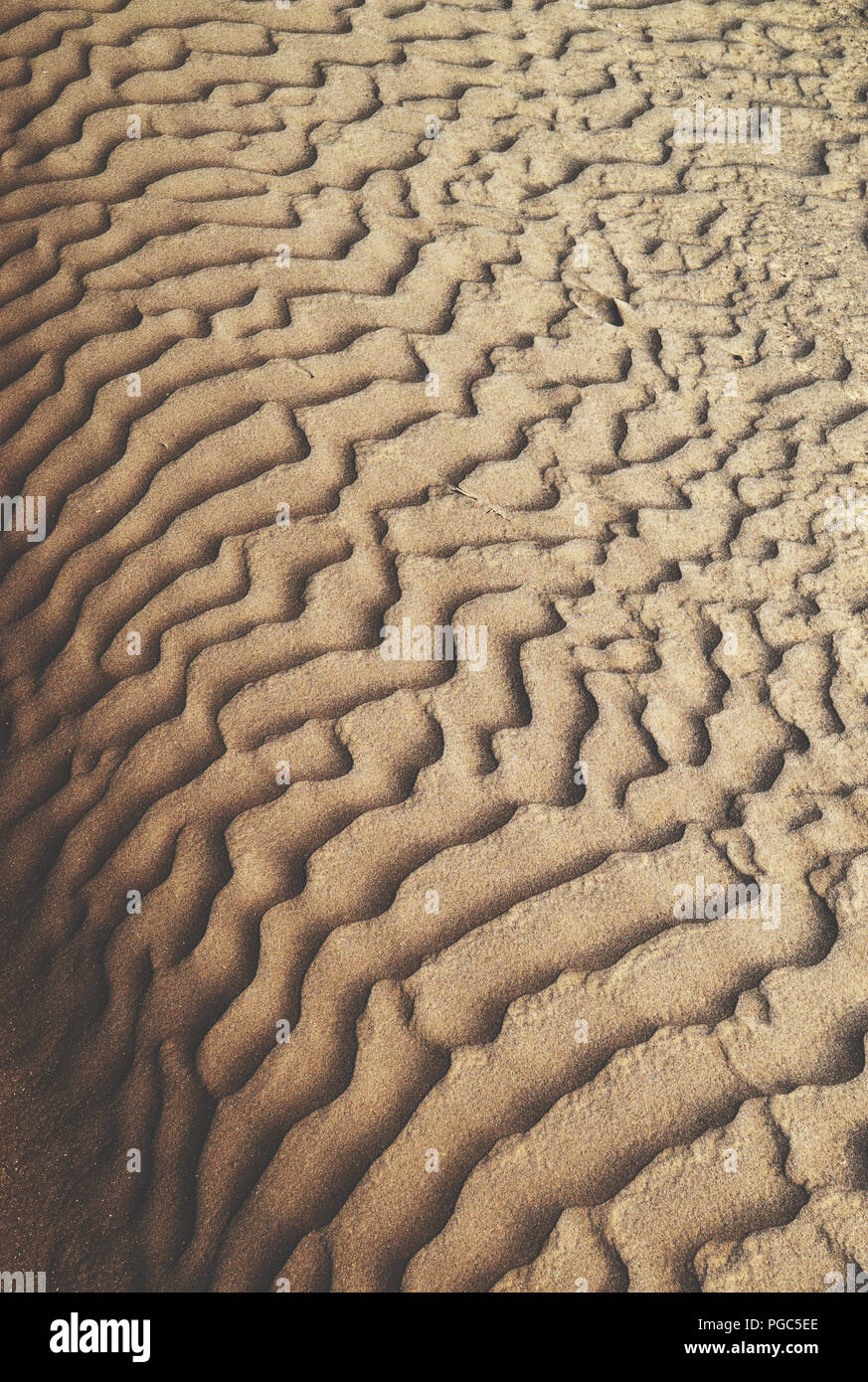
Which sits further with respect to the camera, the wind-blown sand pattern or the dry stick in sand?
the dry stick in sand

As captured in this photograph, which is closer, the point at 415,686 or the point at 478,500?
the point at 415,686

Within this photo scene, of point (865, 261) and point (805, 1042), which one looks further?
point (865, 261)

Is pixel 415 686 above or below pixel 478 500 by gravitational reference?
below

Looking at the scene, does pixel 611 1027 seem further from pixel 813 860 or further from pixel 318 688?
pixel 318 688

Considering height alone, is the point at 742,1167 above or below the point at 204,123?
below

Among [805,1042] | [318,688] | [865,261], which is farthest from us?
[865,261]

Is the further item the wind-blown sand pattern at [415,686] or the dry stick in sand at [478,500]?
the dry stick in sand at [478,500]
